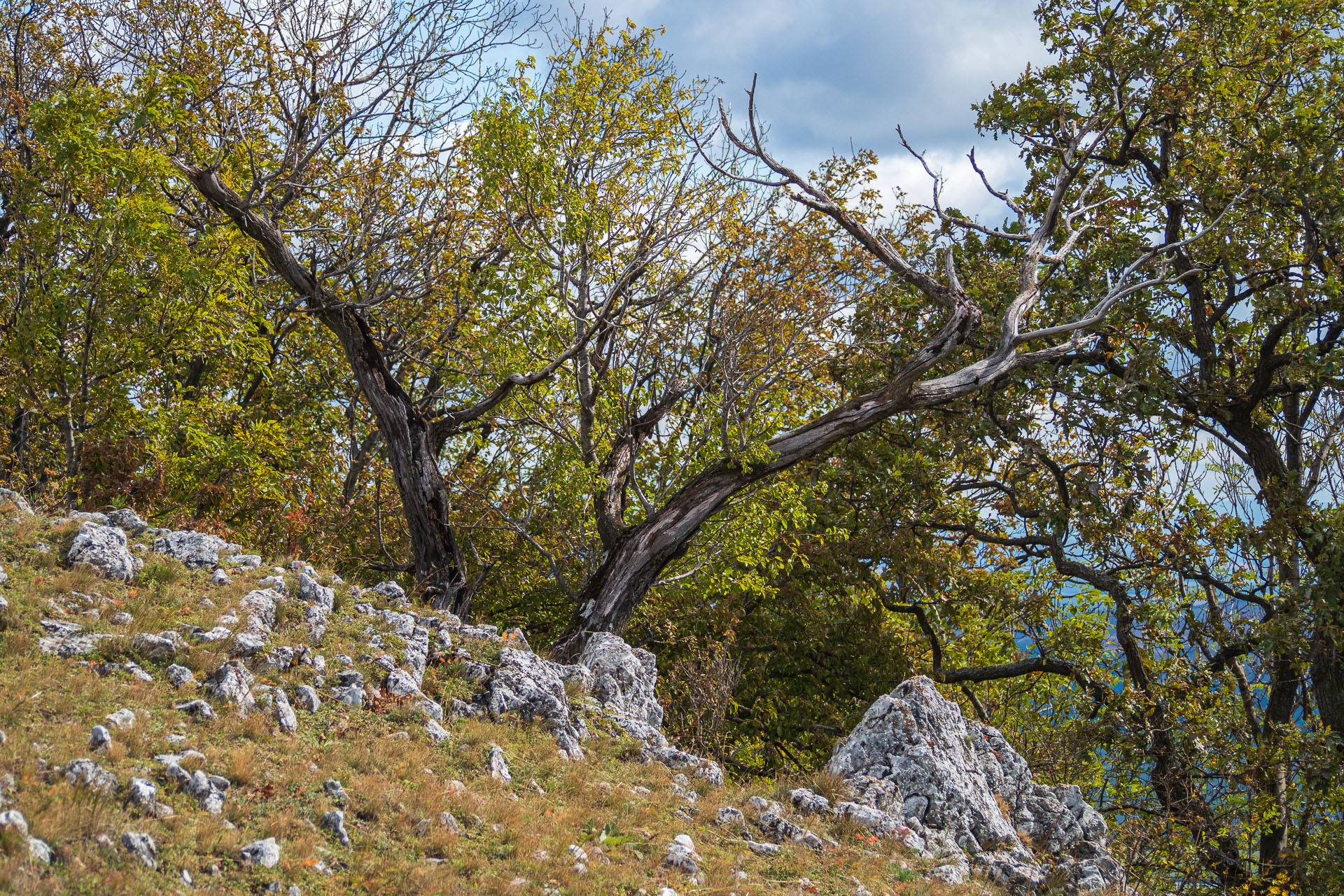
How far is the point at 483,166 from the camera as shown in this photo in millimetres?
13094

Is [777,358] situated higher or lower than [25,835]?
higher

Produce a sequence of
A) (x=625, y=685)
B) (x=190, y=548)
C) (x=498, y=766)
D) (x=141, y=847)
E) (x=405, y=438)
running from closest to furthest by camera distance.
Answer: (x=141, y=847) < (x=498, y=766) < (x=190, y=548) < (x=625, y=685) < (x=405, y=438)

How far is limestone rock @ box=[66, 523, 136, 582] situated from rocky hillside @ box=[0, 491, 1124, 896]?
0.07 ft

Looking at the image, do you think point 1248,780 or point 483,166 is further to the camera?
point 483,166

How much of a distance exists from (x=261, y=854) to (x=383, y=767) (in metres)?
1.65

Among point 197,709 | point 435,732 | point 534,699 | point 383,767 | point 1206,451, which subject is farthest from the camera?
point 1206,451

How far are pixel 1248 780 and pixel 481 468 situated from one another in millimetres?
15478

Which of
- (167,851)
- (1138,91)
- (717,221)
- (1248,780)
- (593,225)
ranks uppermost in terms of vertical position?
(1138,91)

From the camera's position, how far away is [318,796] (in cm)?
588

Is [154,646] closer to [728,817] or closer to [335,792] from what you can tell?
[335,792]

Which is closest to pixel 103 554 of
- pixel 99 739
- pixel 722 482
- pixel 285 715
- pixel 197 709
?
pixel 197 709

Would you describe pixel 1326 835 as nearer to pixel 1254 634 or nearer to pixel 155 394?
pixel 1254 634

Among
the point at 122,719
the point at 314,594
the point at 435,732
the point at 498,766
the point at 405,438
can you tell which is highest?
the point at 405,438

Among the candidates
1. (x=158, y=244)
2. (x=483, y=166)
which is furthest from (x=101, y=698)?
(x=483, y=166)
